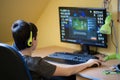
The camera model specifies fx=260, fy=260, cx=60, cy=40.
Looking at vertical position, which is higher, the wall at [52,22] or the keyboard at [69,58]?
the wall at [52,22]

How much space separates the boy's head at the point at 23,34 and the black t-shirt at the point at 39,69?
13cm

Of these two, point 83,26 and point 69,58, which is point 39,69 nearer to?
point 69,58

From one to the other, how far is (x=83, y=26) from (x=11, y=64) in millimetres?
1285

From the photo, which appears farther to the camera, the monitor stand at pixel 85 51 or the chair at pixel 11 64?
the monitor stand at pixel 85 51

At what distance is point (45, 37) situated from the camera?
3.50 meters

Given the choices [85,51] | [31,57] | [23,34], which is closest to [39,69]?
[31,57]

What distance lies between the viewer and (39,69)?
195 cm

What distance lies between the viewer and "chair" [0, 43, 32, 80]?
1.65 meters

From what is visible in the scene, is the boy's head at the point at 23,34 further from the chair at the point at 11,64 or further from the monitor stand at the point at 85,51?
the monitor stand at the point at 85,51

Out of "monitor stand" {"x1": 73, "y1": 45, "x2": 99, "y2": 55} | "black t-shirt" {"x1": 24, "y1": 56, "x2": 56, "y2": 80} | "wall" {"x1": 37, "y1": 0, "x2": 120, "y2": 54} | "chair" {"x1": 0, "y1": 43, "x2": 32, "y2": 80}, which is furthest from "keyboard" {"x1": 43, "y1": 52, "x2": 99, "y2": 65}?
"chair" {"x1": 0, "y1": 43, "x2": 32, "y2": 80}

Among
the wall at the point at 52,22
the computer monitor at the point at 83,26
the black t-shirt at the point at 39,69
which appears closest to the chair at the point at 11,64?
the black t-shirt at the point at 39,69

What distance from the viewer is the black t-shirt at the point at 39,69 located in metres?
1.94

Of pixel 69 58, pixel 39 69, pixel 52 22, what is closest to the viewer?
pixel 39 69

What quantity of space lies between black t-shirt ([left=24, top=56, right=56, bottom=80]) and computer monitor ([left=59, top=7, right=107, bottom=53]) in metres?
0.85
